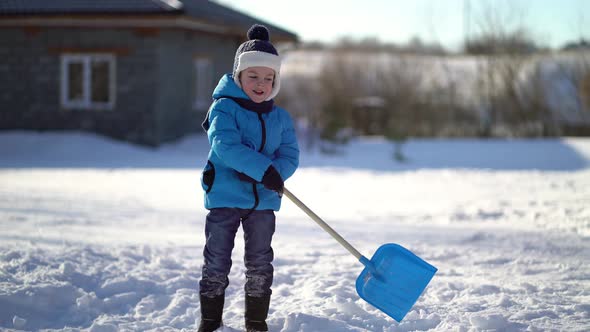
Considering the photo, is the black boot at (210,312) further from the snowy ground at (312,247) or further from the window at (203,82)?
the window at (203,82)

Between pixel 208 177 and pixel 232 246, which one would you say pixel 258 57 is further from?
pixel 232 246

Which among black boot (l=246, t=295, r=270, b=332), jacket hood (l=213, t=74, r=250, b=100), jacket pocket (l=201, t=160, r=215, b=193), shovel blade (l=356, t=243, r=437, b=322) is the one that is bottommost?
black boot (l=246, t=295, r=270, b=332)

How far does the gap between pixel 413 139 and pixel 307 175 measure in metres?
5.95

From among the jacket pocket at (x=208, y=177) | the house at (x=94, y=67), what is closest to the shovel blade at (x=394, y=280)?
the jacket pocket at (x=208, y=177)

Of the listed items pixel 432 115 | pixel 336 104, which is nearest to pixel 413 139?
pixel 432 115

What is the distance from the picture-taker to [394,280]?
3391mm

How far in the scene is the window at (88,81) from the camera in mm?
13961

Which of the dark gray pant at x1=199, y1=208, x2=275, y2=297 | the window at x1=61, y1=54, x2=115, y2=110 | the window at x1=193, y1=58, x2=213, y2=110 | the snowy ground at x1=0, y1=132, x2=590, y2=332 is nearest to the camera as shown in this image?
the dark gray pant at x1=199, y1=208, x2=275, y2=297

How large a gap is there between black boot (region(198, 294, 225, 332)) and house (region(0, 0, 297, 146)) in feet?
34.2

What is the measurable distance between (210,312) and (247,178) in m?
0.69

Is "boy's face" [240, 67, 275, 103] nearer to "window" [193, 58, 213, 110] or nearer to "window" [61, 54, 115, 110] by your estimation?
"window" [61, 54, 115, 110]

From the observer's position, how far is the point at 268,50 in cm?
326

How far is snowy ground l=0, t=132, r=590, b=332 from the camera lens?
11.9 feet

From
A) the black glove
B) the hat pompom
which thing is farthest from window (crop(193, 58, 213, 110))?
the black glove
